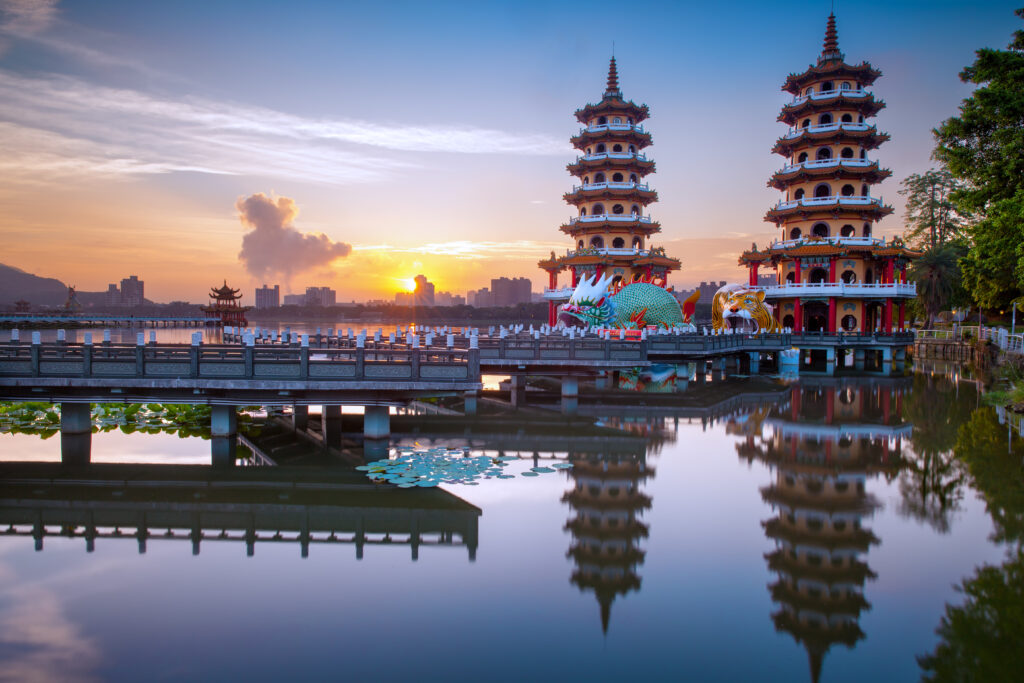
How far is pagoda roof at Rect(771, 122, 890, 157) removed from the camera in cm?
4216

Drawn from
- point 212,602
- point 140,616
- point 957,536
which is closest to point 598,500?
point 957,536

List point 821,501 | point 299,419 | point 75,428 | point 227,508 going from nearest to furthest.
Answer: point 227,508 < point 821,501 < point 75,428 < point 299,419

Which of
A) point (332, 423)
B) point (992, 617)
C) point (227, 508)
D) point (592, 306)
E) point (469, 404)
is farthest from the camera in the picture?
point (592, 306)

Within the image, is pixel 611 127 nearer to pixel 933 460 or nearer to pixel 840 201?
pixel 840 201

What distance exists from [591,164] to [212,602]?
4483 centimetres

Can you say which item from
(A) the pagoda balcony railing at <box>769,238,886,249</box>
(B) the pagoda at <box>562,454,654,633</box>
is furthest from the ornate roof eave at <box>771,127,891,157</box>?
(B) the pagoda at <box>562,454,654,633</box>

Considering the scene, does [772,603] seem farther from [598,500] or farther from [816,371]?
[816,371]

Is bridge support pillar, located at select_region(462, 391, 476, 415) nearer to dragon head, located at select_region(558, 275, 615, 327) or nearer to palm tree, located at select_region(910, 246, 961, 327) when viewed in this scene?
dragon head, located at select_region(558, 275, 615, 327)

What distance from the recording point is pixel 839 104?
4275 centimetres

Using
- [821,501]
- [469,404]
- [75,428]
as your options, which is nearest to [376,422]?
[469,404]

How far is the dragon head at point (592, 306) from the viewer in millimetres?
31884

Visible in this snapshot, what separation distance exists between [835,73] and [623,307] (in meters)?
24.8

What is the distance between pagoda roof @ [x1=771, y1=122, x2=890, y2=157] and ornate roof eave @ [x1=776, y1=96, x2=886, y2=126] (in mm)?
1099

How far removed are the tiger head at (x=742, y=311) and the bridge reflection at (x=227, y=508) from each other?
28.9 metres
